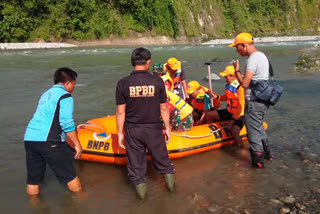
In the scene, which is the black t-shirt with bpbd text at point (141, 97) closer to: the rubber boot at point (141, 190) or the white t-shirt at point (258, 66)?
the rubber boot at point (141, 190)

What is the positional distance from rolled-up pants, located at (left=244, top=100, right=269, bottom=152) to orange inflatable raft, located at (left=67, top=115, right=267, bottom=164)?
104 centimetres

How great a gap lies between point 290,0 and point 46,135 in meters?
80.7

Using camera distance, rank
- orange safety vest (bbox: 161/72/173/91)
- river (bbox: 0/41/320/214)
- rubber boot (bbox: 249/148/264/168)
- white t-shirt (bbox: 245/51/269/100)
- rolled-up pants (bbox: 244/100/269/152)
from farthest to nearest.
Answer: orange safety vest (bbox: 161/72/173/91)
rubber boot (bbox: 249/148/264/168)
rolled-up pants (bbox: 244/100/269/152)
white t-shirt (bbox: 245/51/269/100)
river (bbox: 0/41/320/214)

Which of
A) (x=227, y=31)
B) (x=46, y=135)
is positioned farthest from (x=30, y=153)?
(x=227, y=31)

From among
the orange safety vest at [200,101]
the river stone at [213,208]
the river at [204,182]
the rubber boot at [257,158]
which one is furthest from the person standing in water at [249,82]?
the orange safety vest at [200,101]

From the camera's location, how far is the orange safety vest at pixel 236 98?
533 cm

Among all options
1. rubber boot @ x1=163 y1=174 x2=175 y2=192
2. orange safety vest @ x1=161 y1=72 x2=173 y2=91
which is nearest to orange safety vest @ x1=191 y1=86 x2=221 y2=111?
orange safety vest @ x1=161 y1=72 x2=173 y2=91

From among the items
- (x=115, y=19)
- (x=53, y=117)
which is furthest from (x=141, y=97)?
(x=115, y=19)

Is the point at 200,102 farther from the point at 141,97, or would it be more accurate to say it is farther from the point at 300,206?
the point at 300,206

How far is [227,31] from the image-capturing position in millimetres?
56656

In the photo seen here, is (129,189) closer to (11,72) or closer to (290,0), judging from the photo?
(11,72)

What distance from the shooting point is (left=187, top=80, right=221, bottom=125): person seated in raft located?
21.1 feet

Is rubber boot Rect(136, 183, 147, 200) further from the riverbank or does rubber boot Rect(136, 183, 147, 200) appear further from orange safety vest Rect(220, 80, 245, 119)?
the riverbank

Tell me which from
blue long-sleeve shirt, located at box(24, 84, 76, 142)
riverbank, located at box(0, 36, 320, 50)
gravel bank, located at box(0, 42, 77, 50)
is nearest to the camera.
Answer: blue long-sleeve shirt, located at box(24, 84, 76, 142)
